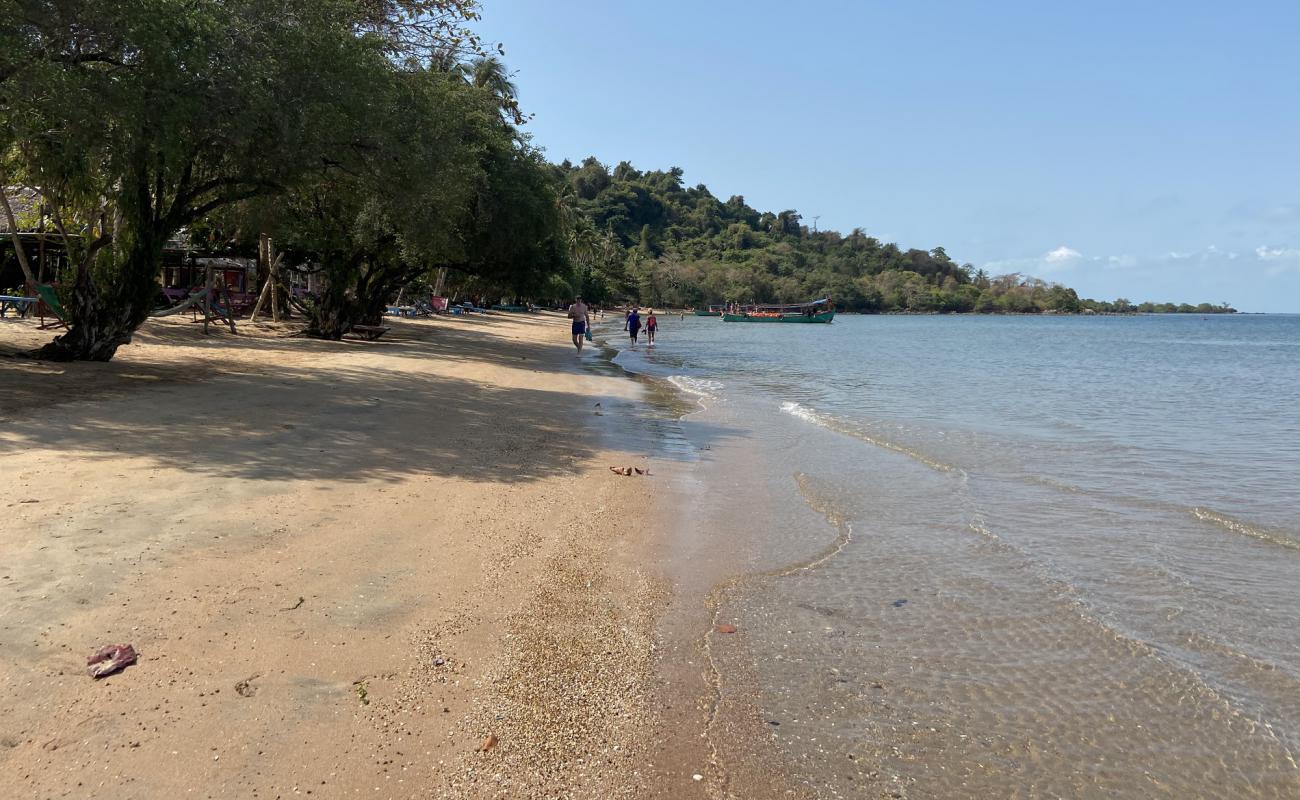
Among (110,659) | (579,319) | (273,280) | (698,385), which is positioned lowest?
(698,385)

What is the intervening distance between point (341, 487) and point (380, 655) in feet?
11.0

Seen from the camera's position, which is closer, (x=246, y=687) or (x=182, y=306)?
(x=246, y=687)

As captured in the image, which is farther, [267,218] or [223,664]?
[267,218]

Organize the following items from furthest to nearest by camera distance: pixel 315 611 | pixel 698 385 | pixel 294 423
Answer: pixel 698 385, pixel 294 423, pixel 315 611

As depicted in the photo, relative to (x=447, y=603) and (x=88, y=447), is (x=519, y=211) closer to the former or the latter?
(x=88, y=447)

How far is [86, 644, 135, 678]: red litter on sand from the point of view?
11.6 ft

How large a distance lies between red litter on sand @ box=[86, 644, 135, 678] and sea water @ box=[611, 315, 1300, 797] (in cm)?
286

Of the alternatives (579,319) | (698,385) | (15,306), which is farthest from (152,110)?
(579,319)

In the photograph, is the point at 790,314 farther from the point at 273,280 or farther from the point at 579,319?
the point at 273,280

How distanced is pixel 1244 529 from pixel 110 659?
9.02m

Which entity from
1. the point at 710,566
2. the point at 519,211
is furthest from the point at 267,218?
the point at 710,566

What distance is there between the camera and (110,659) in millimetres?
3633

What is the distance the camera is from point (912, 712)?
3.94 meters

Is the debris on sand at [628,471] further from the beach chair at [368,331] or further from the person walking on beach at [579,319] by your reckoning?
the beach chair at [368,331]
